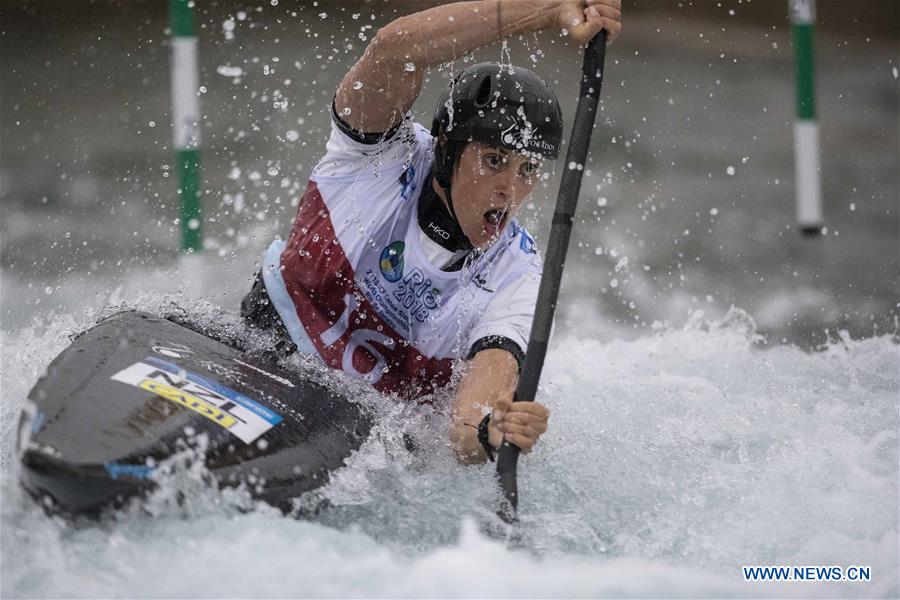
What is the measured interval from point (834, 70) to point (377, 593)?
326 inches

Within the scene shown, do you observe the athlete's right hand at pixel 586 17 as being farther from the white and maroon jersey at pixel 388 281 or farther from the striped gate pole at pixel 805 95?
the striped gate pole at pixel 805 95

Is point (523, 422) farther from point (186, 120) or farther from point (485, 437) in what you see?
point (186, 120)

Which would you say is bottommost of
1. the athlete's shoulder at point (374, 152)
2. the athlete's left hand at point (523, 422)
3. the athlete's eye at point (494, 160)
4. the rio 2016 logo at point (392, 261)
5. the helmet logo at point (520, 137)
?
the athlete's left hand at point (523, 422)

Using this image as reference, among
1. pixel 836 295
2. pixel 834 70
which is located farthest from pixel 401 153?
pixel 834 70

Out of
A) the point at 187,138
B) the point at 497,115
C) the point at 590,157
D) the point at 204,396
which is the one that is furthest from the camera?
the point at 590,157

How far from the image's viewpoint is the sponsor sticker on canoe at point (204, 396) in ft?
9.09

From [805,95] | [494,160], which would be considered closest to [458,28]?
[494,160]

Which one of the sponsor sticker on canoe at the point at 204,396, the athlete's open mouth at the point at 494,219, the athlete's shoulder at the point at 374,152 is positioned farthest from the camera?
the athlete's shoulder at the point at 374,152

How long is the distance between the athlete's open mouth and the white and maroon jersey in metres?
0.12

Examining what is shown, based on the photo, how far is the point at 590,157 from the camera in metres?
7.86

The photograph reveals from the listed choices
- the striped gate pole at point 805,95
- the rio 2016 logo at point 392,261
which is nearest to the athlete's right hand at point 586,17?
the rio 2016 logo at point 392,261

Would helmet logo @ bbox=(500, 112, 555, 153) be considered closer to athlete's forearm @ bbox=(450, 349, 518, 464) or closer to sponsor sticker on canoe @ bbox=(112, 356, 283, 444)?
athlete's forearm @ bbox=(450, 349, 518, 464)

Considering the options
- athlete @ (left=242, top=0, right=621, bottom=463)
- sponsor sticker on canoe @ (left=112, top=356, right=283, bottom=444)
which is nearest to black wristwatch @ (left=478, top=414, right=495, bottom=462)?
athlete @ (left=242, top=0, right=621, bottom=463)

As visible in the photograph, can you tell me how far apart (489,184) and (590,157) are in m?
4.74
